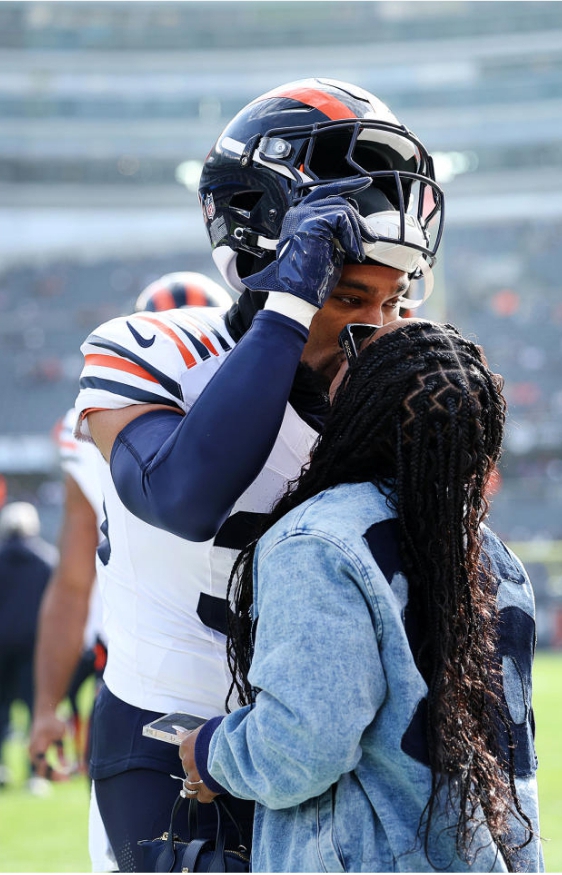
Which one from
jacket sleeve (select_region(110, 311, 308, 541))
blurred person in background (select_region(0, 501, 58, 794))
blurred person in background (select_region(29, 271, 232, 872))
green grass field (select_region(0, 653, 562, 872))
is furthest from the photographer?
blurred person in background (select_region(0, 501, 58, 794))

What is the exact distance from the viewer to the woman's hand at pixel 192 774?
1.58m

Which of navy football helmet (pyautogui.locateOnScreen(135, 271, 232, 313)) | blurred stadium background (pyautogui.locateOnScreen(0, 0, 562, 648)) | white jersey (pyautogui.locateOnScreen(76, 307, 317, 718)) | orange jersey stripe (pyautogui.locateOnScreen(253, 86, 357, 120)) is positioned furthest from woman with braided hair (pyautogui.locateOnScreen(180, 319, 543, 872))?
blurred stadium background (pyautogui.locateOnScreen(0, 0, 562, 648))

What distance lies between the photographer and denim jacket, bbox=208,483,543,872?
1347 millimetres

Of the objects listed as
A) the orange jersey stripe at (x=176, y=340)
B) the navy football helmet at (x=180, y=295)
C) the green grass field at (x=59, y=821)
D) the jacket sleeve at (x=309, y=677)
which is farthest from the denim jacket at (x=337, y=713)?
the green grass field at (x=59, y=821)

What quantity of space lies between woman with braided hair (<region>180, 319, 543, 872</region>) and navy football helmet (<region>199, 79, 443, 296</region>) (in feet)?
1.08

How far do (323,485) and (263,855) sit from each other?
0.52 metres

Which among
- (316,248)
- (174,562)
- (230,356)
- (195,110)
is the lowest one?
(195,110)

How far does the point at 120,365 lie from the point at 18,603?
6.13 meters

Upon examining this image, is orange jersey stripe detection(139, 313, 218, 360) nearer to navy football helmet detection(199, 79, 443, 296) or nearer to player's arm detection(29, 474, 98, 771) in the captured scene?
navy football helmet detection(199, 79, 443, 296)

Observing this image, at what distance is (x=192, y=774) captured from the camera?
1581 mm

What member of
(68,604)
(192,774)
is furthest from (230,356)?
(68,604)

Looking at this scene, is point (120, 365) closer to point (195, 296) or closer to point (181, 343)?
point (181, 343)

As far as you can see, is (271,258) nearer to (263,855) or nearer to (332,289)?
(332,289)

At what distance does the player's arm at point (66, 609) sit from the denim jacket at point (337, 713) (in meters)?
1.86
